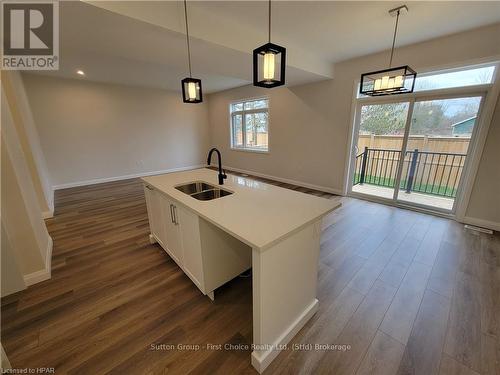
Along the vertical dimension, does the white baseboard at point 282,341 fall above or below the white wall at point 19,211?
below

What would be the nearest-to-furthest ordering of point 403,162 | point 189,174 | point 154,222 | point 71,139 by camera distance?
1. point 154,222
2. point 189,174
3. point 403,162
4. point 71,139

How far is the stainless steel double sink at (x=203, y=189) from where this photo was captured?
2134mm

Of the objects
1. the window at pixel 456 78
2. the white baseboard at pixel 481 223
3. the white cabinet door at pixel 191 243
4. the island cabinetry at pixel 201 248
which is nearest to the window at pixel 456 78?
the window at pixel 456 78

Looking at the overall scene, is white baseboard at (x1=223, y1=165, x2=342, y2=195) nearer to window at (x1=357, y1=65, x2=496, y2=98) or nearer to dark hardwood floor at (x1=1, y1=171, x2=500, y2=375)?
dark hardwood floor at (x1=1, y1=171, x2=500, y2=375)

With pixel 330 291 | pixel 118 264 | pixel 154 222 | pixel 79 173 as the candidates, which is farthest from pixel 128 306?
pixel 79 173

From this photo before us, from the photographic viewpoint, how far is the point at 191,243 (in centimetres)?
171

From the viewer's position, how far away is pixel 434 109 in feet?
10.5

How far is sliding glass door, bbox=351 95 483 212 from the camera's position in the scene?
121 inches

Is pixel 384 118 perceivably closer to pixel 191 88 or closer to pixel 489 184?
pixel 489 184

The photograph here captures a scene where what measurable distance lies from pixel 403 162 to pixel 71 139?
728cm

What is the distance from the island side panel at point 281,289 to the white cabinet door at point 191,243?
2.06ft

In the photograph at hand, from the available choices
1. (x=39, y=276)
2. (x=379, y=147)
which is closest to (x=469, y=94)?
(x=379, y=147)

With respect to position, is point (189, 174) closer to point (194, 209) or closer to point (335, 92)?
point (194, 209)

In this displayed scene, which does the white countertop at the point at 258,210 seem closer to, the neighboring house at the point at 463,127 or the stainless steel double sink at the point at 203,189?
the stainless steel double sink at the point at 203,189
